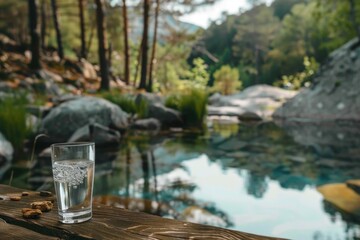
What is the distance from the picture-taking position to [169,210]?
346cm

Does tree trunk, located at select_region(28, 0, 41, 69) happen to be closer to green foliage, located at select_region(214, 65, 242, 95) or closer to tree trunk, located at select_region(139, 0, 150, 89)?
tree trunk, located at select_region(139, 0, 150, 89)

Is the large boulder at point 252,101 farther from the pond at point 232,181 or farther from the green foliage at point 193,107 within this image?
the pond at point 232,181

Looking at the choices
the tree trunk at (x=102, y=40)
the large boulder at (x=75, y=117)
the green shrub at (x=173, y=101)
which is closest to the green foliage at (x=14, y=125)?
the large boulder at (x=75, y=117)

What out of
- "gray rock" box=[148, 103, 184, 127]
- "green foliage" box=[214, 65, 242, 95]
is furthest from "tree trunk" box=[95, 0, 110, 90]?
"green foliage" box=[214, 65, 242, 95]

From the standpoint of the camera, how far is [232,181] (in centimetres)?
458

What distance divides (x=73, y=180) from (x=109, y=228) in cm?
20

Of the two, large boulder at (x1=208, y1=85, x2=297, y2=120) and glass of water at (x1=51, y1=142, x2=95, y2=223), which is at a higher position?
large boulder at (x1=208, y1=85, x2=297, y2=120)

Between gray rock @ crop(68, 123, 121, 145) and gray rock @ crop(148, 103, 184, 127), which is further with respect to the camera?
gray rock @ crop(148, 103, 184, 127)

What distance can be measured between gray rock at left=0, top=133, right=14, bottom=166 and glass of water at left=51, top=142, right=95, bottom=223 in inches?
179

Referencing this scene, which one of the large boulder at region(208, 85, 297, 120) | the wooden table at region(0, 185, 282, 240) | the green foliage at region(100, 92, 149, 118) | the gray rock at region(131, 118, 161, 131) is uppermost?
the large boulder at region(208, 85, 297, 120)

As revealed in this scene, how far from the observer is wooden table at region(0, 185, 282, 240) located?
1.15 metres

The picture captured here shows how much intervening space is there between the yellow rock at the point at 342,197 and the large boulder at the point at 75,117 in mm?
4900

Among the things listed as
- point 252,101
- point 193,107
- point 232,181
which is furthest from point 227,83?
point 232,181

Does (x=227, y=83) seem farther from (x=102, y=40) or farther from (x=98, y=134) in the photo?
(x=98, y=134)
